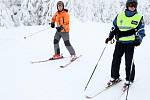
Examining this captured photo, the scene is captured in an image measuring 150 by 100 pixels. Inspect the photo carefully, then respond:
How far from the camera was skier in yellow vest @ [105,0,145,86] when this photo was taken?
21.6 feet

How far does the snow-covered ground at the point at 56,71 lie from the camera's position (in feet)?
22.3

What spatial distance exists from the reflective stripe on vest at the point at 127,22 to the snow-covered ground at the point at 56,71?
1.02 metres

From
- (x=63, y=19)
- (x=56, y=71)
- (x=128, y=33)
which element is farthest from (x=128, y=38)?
(x=63, y=19)

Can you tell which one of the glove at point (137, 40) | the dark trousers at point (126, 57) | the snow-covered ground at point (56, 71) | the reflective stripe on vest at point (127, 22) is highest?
the reflective stripe on vest at point (127, 22)

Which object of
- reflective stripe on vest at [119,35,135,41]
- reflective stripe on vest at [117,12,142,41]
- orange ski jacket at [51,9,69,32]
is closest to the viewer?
reflective stripe on vest at [117,12,142,41]

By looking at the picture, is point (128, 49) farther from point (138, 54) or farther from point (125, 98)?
point (138, 54)

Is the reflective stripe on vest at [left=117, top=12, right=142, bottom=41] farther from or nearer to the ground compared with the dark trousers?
farther from the ground

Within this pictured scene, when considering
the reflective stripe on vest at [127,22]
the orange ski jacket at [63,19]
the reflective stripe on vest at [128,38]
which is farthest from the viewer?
the orange ski jacket at [63,19]

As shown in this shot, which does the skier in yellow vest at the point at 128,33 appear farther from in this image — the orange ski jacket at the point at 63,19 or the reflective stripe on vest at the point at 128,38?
the orange ski jacket at the point at 63,19

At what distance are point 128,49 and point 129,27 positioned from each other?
41 centimetres

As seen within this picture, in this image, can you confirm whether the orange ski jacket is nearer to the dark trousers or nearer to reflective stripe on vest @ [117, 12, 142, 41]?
the dark trousers

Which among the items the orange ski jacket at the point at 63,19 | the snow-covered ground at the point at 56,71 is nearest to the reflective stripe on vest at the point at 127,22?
the snow-covered ground at the point at 56,71

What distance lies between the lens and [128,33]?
264 inches

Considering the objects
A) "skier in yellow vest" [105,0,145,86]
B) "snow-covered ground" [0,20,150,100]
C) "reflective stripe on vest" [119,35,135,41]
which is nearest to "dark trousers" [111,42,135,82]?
"skier in yellow vest" [105,0,145,86]
